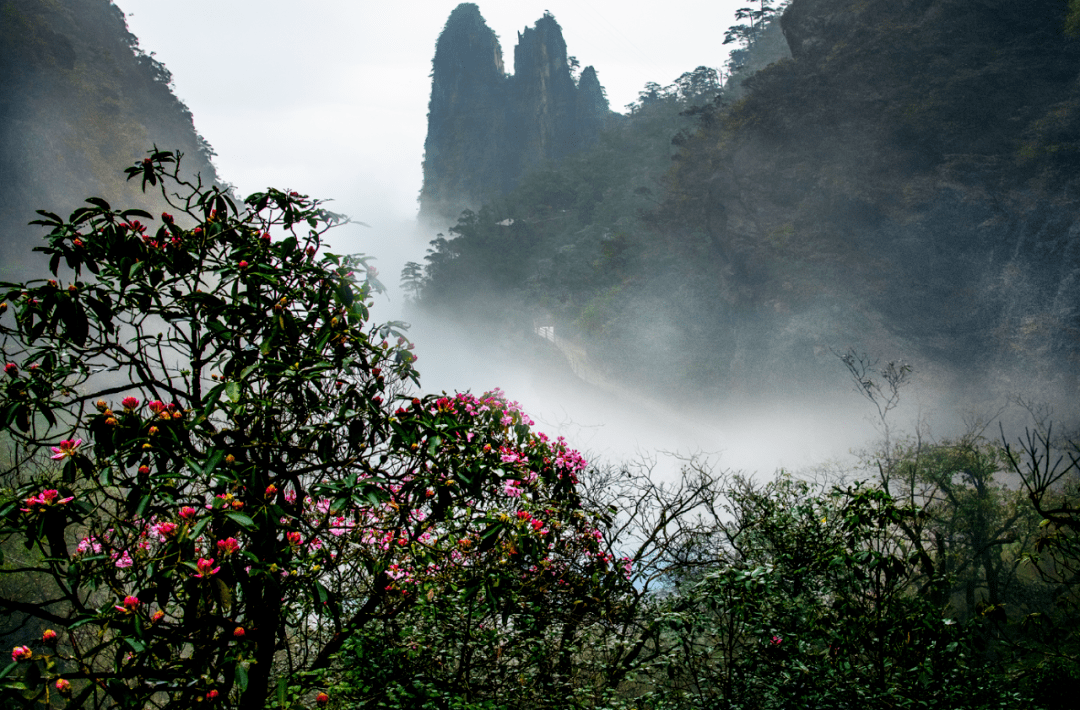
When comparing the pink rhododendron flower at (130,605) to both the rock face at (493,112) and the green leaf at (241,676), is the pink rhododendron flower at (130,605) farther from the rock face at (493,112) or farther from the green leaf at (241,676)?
the rock face at (493,112)

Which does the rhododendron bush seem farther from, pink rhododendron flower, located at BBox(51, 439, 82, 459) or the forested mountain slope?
the forested mountain slope

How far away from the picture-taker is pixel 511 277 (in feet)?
115

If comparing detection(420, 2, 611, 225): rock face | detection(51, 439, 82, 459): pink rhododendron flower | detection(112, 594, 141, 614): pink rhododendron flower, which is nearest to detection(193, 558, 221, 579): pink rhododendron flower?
detection(112, 594, 141, 614): pink rhododendron flower

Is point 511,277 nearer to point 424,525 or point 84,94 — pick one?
point 84,94

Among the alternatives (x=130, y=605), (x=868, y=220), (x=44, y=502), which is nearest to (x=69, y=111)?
(x=44, y=502)

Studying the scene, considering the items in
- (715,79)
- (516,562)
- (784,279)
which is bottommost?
(516,562)

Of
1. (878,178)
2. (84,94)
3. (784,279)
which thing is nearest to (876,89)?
(878,178)

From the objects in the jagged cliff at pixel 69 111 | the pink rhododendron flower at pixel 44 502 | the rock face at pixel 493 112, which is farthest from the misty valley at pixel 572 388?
the rock face at pixel 493 112

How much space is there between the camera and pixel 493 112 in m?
51.0

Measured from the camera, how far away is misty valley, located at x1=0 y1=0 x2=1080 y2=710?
2045 mm

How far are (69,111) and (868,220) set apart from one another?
35.4 m

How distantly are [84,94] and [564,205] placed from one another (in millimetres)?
25883

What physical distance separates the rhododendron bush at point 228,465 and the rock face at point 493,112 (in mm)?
46563

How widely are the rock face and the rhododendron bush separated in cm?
4656
